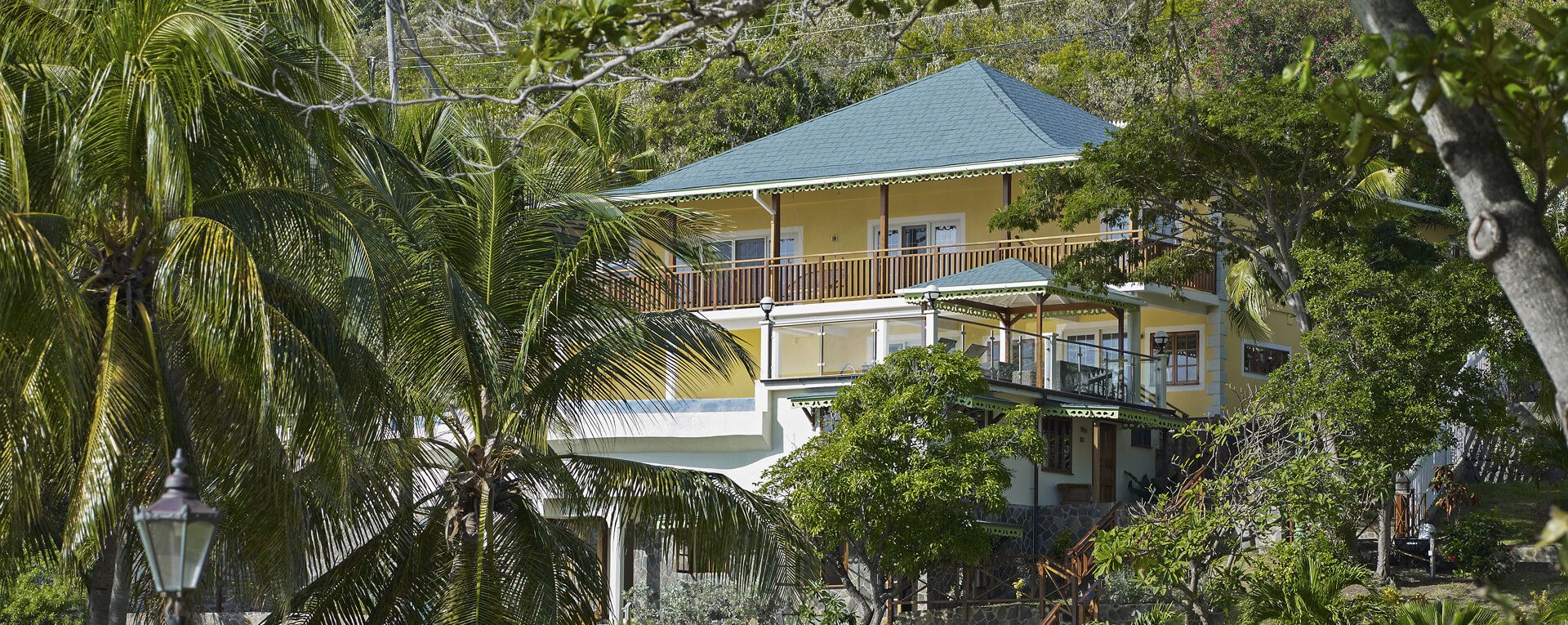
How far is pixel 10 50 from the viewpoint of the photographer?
45.7 ft

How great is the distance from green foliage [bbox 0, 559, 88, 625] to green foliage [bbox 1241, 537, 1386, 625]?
49.8 ft

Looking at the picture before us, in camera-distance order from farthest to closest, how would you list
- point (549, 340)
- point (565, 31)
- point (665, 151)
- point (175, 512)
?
1. point (665, 151)
2. point (549, 340)
3. point (175, 512)
4. point (565, 31)

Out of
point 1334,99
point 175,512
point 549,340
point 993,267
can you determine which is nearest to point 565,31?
point 1334,99

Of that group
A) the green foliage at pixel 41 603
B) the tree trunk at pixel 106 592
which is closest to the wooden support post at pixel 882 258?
the green foliage at pixel 41 603

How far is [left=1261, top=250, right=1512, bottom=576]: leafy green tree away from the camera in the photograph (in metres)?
20.2

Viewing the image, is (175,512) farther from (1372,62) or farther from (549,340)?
(549,340)

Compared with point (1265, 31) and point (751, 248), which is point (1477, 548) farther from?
point (1265, 31)

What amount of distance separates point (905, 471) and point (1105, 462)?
7.85 metres

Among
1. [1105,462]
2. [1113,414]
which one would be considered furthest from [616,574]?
[1105,462]

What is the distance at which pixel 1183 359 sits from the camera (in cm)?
3159

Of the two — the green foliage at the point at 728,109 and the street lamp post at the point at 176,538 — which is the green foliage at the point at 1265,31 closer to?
the green foliage at the point at 728,109

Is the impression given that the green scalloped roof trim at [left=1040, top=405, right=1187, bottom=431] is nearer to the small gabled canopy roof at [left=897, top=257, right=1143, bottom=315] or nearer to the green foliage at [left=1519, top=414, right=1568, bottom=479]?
the small gabled canopy roof at [left=897, top=257, right=1143, bottom=315]

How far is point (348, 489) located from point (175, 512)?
5.99 metres

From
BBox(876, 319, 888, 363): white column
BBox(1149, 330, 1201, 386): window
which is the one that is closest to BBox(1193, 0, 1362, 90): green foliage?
BBox(1149, 330, 1201, 386): window
